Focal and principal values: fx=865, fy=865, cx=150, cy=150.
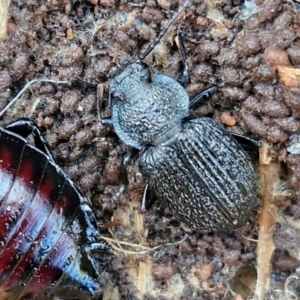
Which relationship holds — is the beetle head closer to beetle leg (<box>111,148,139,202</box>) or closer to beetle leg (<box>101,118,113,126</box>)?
beetle leg (<box>101,118,113,126</box>)

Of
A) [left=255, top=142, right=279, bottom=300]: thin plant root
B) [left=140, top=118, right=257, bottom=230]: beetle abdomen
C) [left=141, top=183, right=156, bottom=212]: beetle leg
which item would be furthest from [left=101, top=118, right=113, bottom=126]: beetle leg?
[left=255, top=142, right=279, bottom=300]: thin plant root

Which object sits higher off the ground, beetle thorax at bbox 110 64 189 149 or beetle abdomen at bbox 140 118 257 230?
beetle thorax at bbox 110 64 189 149

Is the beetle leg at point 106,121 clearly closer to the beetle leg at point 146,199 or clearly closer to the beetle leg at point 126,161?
the beetle leg at point 126,161

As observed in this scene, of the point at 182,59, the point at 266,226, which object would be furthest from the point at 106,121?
the point at 266,226

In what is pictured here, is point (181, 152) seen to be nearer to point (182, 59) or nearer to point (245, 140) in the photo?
point (245, 140)

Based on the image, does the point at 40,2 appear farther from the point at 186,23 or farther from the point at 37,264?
the point at 37,264

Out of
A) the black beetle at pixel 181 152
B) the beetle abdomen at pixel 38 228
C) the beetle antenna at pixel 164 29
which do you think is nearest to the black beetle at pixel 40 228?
the beetle abdomen at pixel 38 228
